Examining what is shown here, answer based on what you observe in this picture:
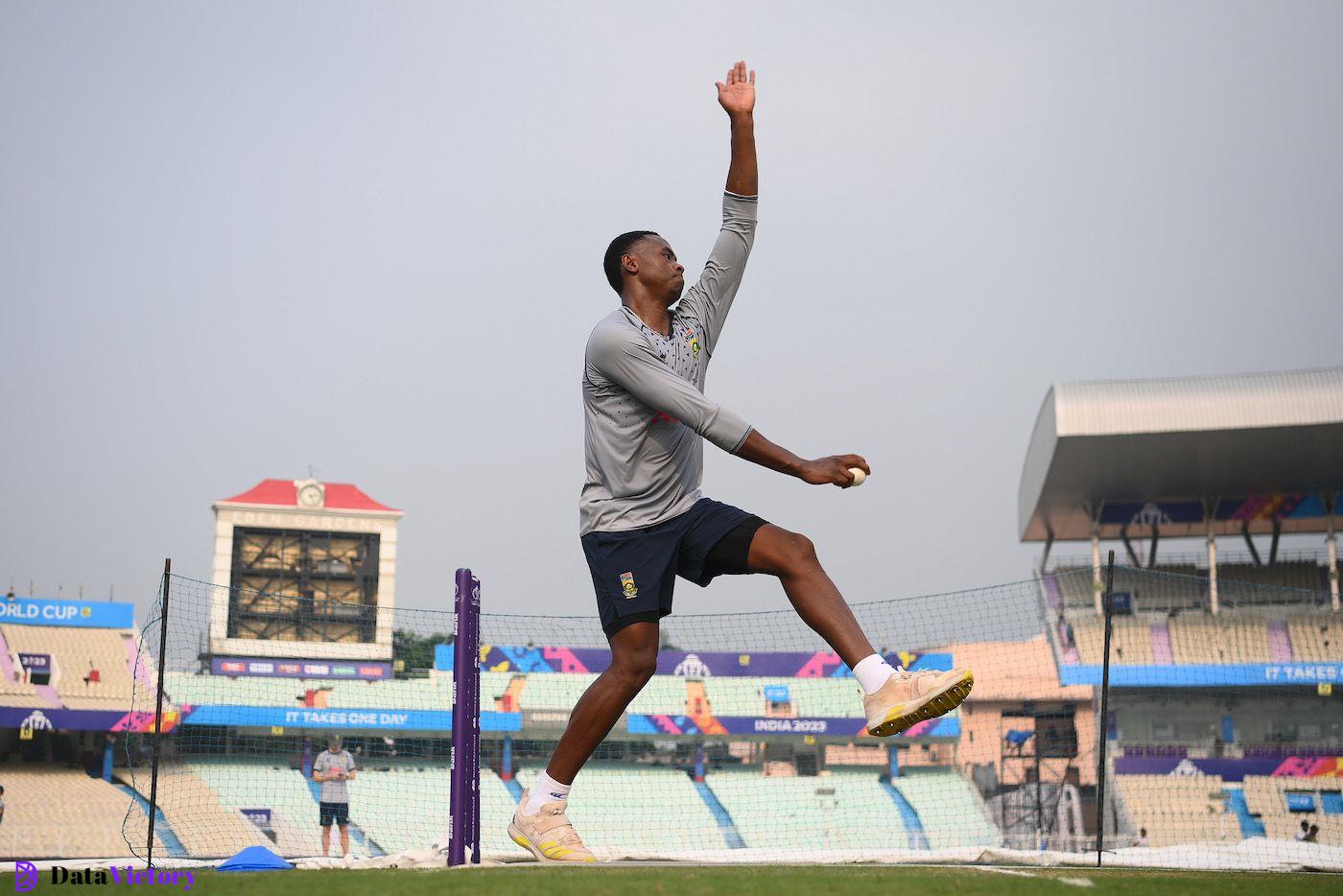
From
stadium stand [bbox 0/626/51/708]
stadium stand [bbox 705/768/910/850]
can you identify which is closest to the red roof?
stadium stand [bbox 0/626/51/708]

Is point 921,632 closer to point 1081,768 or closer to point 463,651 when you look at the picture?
point 463,651

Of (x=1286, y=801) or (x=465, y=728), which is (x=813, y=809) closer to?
(x=1286, y=801)

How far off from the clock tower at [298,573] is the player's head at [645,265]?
3339 centimetres

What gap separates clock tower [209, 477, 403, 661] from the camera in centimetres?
3719

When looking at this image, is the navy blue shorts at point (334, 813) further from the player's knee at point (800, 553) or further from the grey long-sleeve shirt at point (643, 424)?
the player's knee at point (800, 553)

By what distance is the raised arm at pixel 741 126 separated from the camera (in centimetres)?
479

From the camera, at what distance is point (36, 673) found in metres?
33.2

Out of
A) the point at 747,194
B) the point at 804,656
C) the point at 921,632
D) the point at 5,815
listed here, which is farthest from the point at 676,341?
the point at 804,656

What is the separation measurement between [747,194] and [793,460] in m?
1.36

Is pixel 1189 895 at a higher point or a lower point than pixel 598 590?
lower

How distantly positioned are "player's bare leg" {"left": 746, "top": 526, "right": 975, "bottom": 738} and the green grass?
51cm

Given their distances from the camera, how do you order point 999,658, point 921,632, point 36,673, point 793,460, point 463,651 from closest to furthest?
point 793,460, point 463,651, point 921,632, point 36,673, point 999,658

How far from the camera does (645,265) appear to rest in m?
4.64

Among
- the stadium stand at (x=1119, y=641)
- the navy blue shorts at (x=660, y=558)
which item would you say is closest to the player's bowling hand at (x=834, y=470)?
the navy blue shorts at (x=660, y=558)
